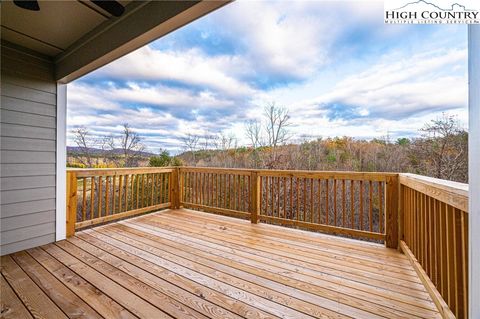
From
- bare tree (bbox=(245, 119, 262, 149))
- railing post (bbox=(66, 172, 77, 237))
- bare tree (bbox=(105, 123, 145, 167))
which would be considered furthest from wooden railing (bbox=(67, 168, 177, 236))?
bare tree (bbox=(245, 119, 262, 149))

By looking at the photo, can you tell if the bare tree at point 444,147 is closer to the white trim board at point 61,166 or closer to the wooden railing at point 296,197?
the wooden railing at point 296,197

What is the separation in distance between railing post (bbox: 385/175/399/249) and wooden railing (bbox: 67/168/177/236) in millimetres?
3834

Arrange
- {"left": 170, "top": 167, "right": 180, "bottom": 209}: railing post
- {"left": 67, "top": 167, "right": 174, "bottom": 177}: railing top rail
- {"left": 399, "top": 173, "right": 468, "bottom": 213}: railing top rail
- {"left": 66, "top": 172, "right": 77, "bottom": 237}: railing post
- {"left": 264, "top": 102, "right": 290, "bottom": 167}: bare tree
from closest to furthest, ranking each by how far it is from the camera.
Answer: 1. {"left": 399, "top": 173, "right": 468, "bottom": 213}: railing top rail
2. {"left": 66, "top": 172, "right": 77, "bottom": 237}: railing post
3. {"left": 67, "top": 167, "right": 174, "bottom": 177}: railing top rail
4. {"left": 170, "top": 167, "right": 180, "bottom": 209}: railing post
5. {"left": 264, "top": 102, "right": 290, "bottom": 167}: bare tree

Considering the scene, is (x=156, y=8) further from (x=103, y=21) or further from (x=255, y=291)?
(x=255, y=291)

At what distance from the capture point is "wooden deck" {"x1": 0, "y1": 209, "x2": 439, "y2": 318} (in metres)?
1.50

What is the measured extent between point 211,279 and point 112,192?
9.43 ft

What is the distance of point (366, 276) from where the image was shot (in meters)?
1.95

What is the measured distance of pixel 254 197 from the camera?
3.67 metres

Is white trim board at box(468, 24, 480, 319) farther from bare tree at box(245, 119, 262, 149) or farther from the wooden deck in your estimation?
bare tree at box(245, 119, 262, 149)

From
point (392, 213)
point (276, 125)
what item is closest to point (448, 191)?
point (392, 213)

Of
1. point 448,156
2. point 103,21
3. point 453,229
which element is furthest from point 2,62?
point 448,156

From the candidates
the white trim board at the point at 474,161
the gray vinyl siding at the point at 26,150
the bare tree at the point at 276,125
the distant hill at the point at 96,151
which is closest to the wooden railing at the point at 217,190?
the gray vinyl siding at the point at 26,150

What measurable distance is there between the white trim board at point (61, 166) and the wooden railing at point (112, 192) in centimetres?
9

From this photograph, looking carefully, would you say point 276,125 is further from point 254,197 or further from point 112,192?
point 112,192
